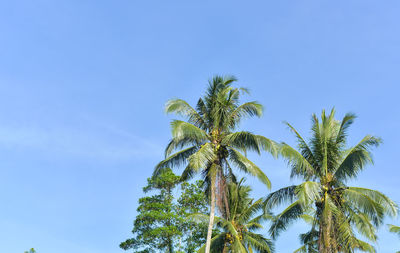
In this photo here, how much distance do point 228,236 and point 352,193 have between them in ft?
30.4

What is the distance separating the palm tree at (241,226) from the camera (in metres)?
26.9

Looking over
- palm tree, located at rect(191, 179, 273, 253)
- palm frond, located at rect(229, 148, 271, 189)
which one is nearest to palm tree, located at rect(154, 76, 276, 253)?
palm frond, located at rect(229, 148, 271, 189)

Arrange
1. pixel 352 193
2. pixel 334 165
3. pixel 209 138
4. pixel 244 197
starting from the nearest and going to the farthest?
pixel 352 193, pixel 334 165, pixel 209 138, pixel 244 197

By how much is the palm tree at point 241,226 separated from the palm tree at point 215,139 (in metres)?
4.30

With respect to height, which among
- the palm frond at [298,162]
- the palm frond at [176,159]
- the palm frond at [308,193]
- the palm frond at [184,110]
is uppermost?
the palm frond at [184,110]

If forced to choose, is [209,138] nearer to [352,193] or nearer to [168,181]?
[352,193]

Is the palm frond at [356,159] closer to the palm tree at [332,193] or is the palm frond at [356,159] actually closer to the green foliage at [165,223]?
the palm tree at [332,193]

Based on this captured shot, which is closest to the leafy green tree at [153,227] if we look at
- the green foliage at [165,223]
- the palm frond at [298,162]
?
the green foliage at [165,223]

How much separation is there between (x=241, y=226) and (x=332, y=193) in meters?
9.25

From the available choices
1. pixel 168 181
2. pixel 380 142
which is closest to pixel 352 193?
pixel 380 142

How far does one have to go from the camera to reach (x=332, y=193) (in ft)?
65.7

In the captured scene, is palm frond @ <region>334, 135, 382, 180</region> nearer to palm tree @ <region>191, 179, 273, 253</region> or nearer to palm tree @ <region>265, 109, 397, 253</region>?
palm tree @ <region>265, 109, 397, 253</region>

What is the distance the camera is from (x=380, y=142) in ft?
65.5

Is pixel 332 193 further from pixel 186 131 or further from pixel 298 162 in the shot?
pixel 186 131
